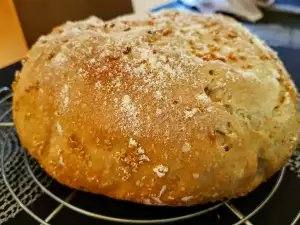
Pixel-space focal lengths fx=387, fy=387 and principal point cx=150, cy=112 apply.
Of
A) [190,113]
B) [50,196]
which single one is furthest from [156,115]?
[50,196]

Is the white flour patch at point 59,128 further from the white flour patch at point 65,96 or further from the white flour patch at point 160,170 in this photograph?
the white flour patch at point 160,170

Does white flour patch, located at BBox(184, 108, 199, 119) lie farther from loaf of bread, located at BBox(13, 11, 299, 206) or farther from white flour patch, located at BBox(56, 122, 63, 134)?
white flour patch, located at BBox(56, 122, 63, 134)

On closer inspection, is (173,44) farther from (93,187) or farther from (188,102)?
(93,187)

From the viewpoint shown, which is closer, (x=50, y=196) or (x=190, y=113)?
(x=190, y=113)

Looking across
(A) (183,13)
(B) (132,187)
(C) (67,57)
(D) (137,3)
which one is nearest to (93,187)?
(B) (132,187)

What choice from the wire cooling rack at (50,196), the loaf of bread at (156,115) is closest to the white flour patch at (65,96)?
the loaf of bread at (156,115)

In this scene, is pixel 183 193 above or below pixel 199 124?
below

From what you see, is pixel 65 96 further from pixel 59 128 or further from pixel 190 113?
pixel 190 113

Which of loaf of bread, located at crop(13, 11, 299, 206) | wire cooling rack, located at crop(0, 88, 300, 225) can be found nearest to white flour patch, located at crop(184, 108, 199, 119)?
loaf of bread, located at crop(13, 11, 299, 206)
